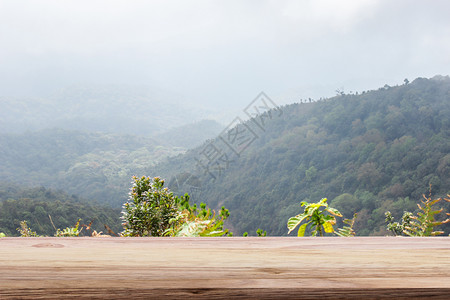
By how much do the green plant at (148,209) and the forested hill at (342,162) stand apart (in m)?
18.7

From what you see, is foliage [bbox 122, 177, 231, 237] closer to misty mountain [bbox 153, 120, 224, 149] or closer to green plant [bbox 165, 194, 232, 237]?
green plant [bbox 165, 194, 232, 237]

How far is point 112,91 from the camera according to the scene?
130375mm

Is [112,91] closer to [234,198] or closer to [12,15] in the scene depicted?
[12,15]

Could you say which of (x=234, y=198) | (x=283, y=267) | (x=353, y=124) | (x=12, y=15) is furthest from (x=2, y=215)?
(x=12, y=15)

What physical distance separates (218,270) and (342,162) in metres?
33.4

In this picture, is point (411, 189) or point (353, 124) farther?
point (353, 124)

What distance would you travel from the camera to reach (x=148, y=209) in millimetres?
1503

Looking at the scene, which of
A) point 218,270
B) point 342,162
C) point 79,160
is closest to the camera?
point 218,270

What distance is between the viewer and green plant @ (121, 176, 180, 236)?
149cm

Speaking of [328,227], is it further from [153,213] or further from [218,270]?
[218,270]

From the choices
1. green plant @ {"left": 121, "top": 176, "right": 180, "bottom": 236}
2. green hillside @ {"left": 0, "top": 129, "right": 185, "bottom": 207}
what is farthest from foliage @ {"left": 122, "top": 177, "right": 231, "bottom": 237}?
green hillside @ {"left": 0, "top": 129, "right": 185, "bottom": 207}

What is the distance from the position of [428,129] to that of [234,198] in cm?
1840

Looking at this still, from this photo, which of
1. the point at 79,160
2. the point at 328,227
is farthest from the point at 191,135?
the point at 328,227

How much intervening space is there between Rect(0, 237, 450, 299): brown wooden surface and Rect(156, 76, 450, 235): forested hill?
19.6 m
